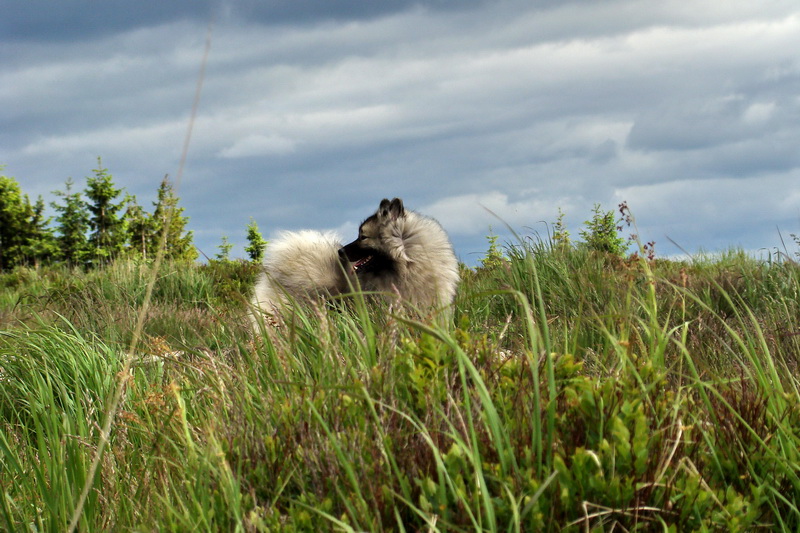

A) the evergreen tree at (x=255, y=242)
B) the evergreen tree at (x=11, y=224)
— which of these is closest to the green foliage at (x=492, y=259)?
the evergreen tree at (x=255, y=242)

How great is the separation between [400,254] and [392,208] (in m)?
0.50

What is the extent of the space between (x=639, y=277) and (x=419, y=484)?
5377 mm

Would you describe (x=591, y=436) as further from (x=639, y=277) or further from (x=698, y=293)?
(x=698, y=293)

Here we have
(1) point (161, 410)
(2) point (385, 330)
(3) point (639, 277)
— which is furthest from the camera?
(3) point (639, 277)

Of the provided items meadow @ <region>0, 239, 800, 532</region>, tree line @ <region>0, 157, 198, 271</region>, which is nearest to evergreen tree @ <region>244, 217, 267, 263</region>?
tree line @ <region>0, 157, 198, 271</region>

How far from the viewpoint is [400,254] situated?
6953 mm

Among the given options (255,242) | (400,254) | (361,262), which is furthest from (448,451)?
(255,242)

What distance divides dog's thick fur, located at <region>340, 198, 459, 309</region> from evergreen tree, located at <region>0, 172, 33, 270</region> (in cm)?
3142

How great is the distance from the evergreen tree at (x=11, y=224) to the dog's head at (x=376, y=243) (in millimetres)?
31378

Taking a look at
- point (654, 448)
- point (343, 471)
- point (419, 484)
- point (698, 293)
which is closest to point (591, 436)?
point (654, 448)

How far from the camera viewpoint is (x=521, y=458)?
80.9 inches

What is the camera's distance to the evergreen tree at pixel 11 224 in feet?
110

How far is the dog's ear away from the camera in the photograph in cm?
709

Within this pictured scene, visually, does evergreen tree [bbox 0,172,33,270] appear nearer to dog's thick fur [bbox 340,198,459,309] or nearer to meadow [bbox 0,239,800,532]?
dog's thick fur [bbox 340,198,459,309]
